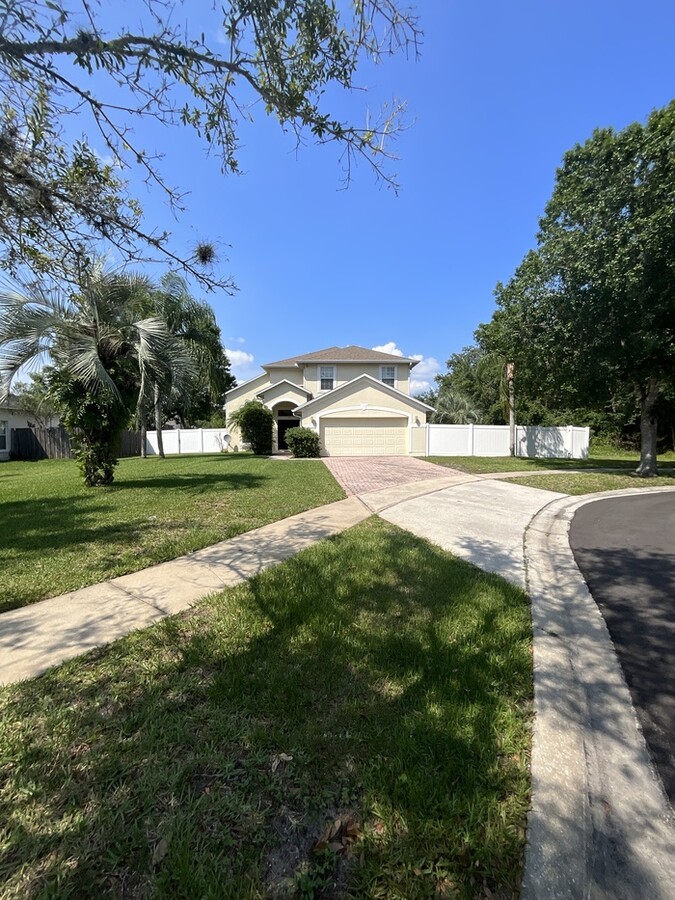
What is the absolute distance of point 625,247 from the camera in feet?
37.6

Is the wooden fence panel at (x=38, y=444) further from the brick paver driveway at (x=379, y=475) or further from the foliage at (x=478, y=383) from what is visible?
the foliage at (x=478, y=383)

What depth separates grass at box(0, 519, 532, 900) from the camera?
1.46 meters

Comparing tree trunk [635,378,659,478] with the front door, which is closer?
tree trunk [635,378,659,478]

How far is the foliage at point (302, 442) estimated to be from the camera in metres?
20.9

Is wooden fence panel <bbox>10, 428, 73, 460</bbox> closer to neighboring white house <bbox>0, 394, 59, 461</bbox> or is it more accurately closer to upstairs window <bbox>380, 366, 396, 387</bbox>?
neighboring white house <bbox>0, 394, 59, 461</bbox>

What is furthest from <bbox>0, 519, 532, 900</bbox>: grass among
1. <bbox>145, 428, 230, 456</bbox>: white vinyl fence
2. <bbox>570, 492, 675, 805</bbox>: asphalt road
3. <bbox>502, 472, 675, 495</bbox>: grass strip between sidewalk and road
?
<bbox>145, 428, 230, 456</bbox>: white vinyl fence

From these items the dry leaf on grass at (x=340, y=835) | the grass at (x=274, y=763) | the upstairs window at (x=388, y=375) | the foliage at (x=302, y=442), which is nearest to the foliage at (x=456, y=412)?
the upstairs window at (x=388, y=375)

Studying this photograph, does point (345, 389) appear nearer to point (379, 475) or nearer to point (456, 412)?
point (379, 475)

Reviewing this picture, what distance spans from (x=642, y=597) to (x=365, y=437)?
61.8ft

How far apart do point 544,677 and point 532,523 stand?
481 centimetres

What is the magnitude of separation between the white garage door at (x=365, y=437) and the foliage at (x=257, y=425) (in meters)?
3.33

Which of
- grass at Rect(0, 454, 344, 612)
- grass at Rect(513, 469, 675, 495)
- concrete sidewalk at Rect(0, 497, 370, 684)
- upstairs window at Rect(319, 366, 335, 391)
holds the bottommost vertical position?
concrete sidewalk at Rect(0, 497, 370, 684)

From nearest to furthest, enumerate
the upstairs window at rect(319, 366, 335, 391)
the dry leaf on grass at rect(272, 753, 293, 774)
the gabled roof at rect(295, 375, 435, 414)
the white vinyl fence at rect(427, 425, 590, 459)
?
the dry leaf on grass at rect(272, 753, 293, 774) → the gabled roof at rect(295, 375, 435, 414) → the white vinyl fence at rect(427, 425, 590, 459) → the upstairs window at rect(319, 366, 335, 391)

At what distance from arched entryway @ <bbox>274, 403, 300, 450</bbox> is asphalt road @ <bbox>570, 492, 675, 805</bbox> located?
19293mm
